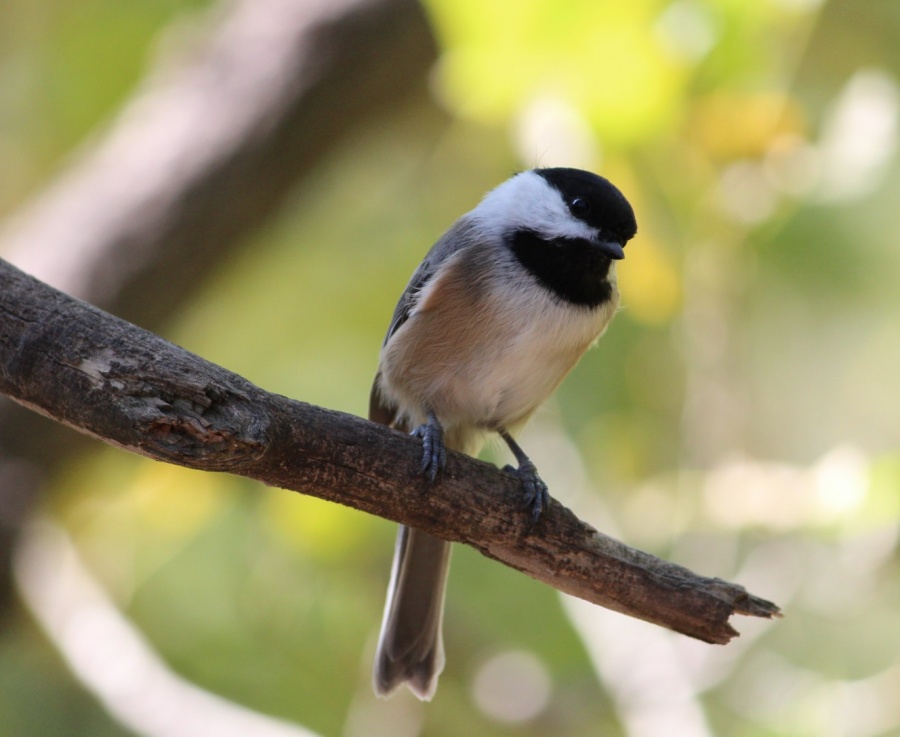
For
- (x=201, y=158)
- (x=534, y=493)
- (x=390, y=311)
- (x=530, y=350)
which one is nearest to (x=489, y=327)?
(x=530, y=350)

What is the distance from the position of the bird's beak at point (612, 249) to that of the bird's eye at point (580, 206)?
9cm

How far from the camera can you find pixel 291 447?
1.54 meters

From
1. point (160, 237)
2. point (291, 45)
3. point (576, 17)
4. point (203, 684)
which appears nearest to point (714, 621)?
point (576, 17)

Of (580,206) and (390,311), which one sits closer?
(580,206)

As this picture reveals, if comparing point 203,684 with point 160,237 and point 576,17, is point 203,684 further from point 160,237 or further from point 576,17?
point 576,17

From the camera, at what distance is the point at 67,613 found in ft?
9.46

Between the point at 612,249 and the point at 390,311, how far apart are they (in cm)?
106

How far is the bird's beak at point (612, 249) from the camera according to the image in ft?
6.89

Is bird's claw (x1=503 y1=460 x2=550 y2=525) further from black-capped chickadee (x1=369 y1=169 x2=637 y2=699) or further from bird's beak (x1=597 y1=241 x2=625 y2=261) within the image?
bird's beak (x1=597 y1=241 x2=625 y2=261)

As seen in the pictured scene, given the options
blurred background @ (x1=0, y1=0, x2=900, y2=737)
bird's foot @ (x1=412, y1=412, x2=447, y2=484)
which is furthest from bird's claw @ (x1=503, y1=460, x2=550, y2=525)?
blurred background @ (x1=0, y1=0, x2=900, y2=737)

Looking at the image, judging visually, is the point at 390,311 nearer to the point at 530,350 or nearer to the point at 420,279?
the point at 420,279

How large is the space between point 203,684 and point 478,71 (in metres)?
2.08

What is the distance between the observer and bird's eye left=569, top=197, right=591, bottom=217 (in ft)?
7.07

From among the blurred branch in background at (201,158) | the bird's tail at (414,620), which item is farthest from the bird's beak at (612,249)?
the blurred branch in background at (201,158)
